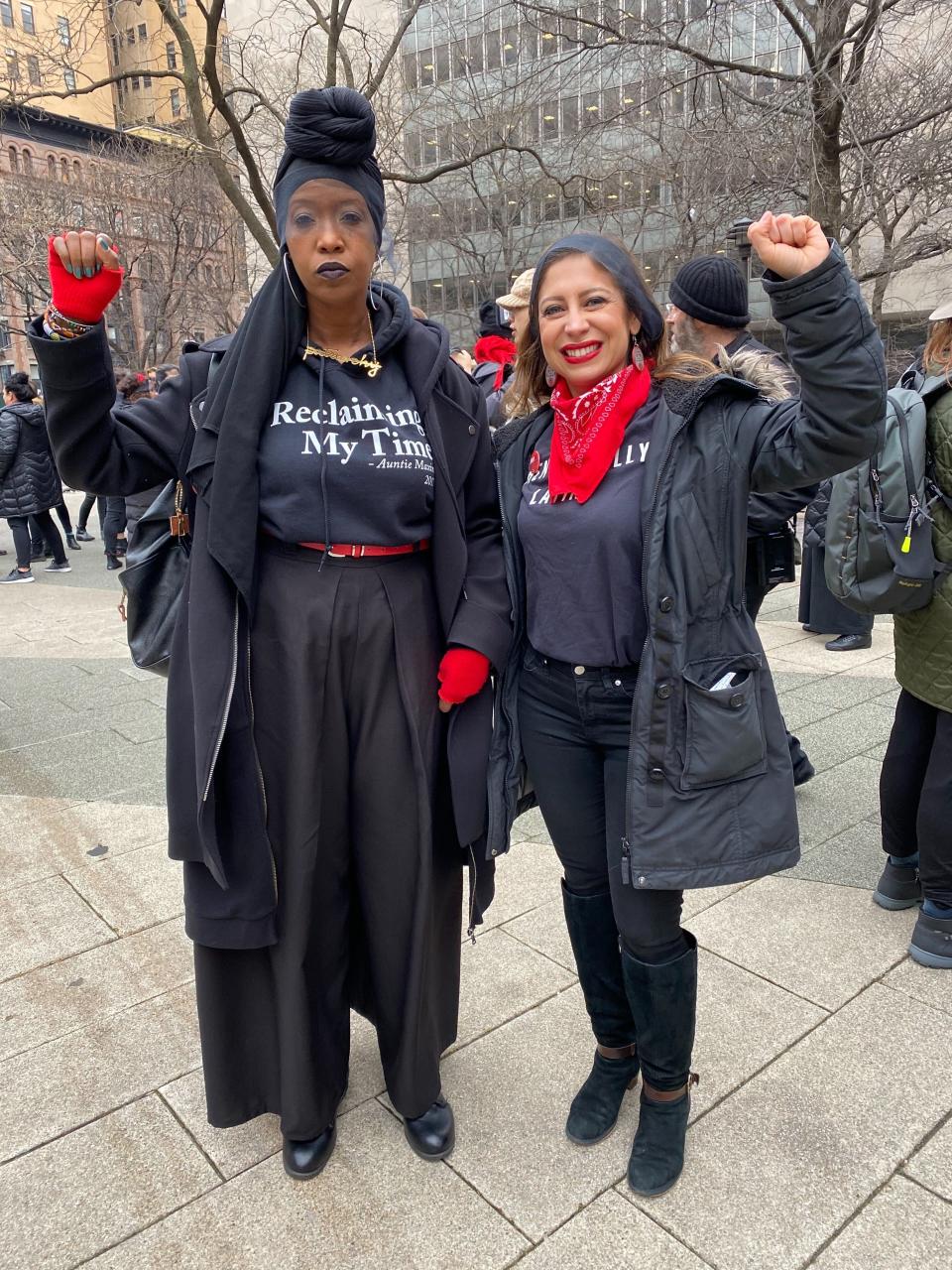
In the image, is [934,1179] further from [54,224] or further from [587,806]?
[54,224]

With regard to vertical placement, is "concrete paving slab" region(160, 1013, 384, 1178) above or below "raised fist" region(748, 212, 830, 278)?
below

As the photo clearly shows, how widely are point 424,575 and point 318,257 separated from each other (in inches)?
26.7

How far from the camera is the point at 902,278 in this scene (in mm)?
27156

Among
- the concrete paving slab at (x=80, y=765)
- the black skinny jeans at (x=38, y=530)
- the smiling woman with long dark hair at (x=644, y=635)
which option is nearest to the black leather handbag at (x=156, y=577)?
the smiling woman with long dark hair at (x=644, y=635)

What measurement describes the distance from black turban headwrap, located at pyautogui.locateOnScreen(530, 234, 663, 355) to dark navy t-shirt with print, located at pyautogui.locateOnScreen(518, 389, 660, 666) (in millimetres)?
135

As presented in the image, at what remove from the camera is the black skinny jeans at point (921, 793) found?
283 cm

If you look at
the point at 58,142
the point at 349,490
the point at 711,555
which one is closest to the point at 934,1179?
the point at 711,555

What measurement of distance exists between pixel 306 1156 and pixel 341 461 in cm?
152

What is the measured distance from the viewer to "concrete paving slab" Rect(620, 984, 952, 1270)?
75.8 inches

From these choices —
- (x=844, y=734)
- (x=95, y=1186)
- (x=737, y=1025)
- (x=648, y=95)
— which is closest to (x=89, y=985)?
(x=95, y=1186)

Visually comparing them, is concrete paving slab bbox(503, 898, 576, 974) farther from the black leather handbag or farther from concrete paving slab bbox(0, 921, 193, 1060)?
the black leather handbag

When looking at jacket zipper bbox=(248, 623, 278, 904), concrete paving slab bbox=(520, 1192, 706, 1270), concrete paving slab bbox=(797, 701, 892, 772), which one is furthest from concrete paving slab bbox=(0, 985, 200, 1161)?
concrete paving slab bbox=(797, 701, 892, 772)

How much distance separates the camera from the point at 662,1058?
2.04m

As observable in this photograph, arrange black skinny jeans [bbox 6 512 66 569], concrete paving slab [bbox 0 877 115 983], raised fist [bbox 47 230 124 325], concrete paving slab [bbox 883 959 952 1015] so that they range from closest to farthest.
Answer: raised fist [bbox 47 230 124 325], concrete paving slab [bbox 883 959 952 1015], concrete paving slab [bbox 0 877 115 983], black skinny jeans [bbox 6 512 66 569]
